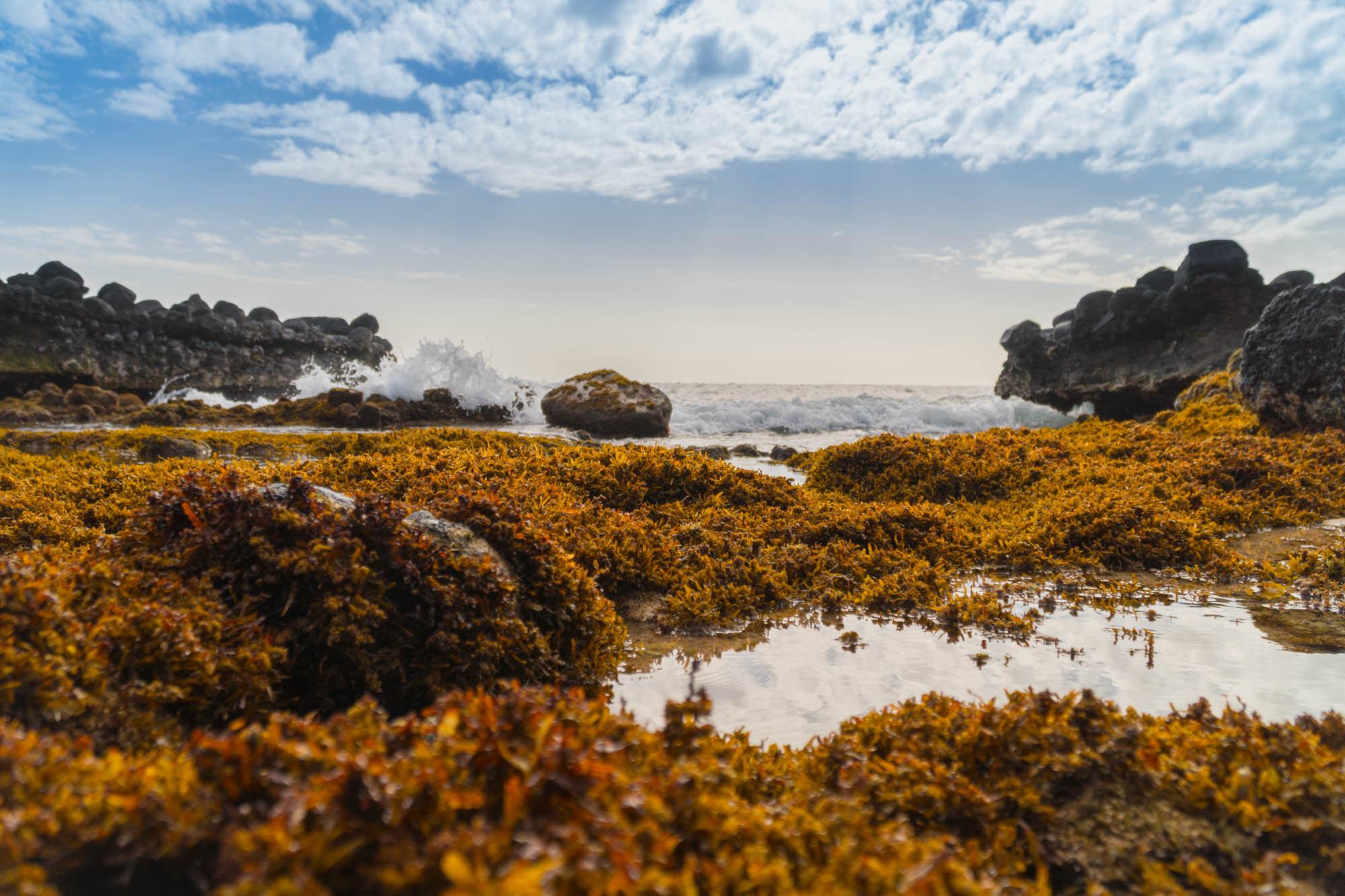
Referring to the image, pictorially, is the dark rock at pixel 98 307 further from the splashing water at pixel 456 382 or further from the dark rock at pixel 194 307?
the splashing water at pixel 456 382

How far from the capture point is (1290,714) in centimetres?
287

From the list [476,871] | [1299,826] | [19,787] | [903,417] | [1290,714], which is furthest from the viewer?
[903,417]

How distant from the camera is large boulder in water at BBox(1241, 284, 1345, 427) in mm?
9750

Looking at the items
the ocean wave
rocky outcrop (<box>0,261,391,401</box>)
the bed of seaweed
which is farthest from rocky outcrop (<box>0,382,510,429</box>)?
the bed of seaweed

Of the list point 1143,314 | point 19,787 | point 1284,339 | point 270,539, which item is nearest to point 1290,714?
point 19,787

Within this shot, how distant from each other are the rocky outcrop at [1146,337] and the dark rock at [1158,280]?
2cm

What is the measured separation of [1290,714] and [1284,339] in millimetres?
10495

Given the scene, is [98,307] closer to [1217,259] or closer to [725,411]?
[725,411]

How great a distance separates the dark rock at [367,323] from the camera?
150 feet

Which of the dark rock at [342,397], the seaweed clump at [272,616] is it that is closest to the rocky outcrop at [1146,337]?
the seaweed clump at [272,616]

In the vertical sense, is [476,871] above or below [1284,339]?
below

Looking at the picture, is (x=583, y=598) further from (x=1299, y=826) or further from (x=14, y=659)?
(x=1299, y=826)

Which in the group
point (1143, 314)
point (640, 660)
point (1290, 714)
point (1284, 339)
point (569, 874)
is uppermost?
point (1143, 314)

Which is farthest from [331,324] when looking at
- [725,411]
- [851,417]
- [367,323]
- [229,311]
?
[851,417]
